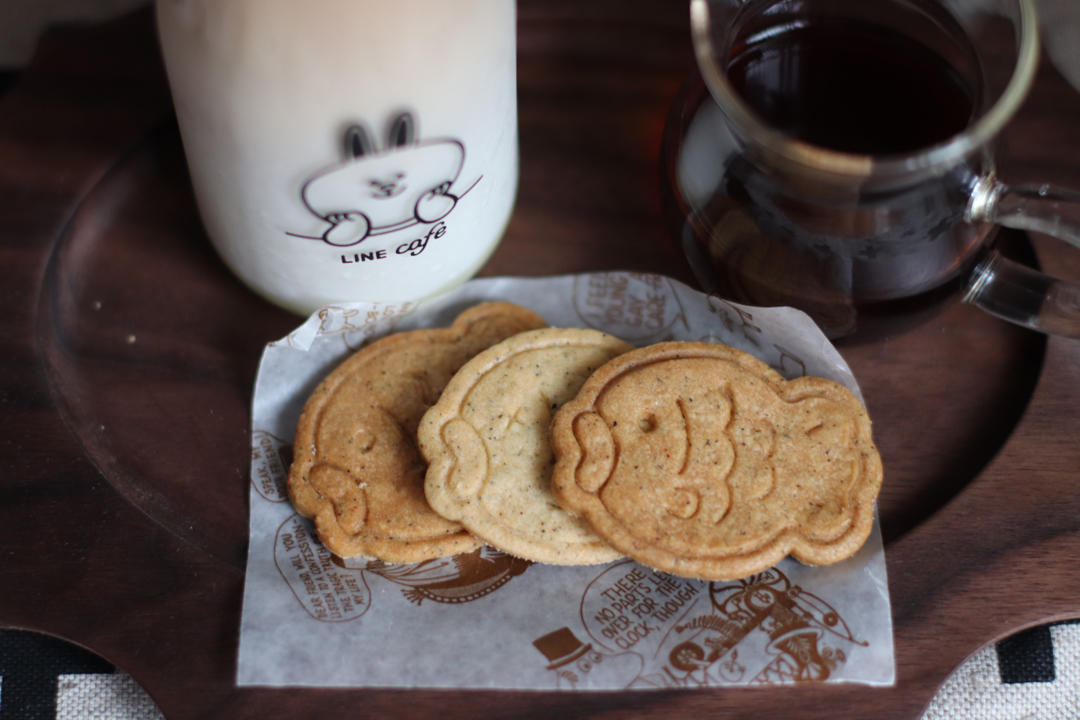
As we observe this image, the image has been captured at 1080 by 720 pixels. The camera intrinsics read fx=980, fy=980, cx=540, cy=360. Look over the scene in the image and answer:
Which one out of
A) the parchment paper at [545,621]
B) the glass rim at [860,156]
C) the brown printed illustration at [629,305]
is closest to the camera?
the glass rim at [860,156]

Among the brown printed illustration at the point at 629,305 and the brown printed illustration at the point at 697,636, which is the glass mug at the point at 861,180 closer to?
the brown printed illustration at the point at 629,305

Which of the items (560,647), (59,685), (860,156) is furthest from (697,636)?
(59,685)

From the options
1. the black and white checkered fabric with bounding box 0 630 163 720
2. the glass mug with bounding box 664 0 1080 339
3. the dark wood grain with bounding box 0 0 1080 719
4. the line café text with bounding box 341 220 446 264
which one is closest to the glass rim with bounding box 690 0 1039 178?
the glass mug with bounding box 664 0 1080 339

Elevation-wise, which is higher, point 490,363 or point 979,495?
point 490,363

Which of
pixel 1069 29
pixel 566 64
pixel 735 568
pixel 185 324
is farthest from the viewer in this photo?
pixel 1069 29

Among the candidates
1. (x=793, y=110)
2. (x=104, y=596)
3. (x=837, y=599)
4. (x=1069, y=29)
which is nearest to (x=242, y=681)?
(x=104, y=596)

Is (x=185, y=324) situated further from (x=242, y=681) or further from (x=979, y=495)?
(x=979, y=495)

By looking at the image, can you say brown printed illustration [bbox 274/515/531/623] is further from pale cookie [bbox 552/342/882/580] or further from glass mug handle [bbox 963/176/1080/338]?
glass mug handle [bbox 963/176/1080/338]

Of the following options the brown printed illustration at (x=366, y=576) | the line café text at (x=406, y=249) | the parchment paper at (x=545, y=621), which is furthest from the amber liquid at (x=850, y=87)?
the brown printed illustration at (x=366, y=576)
